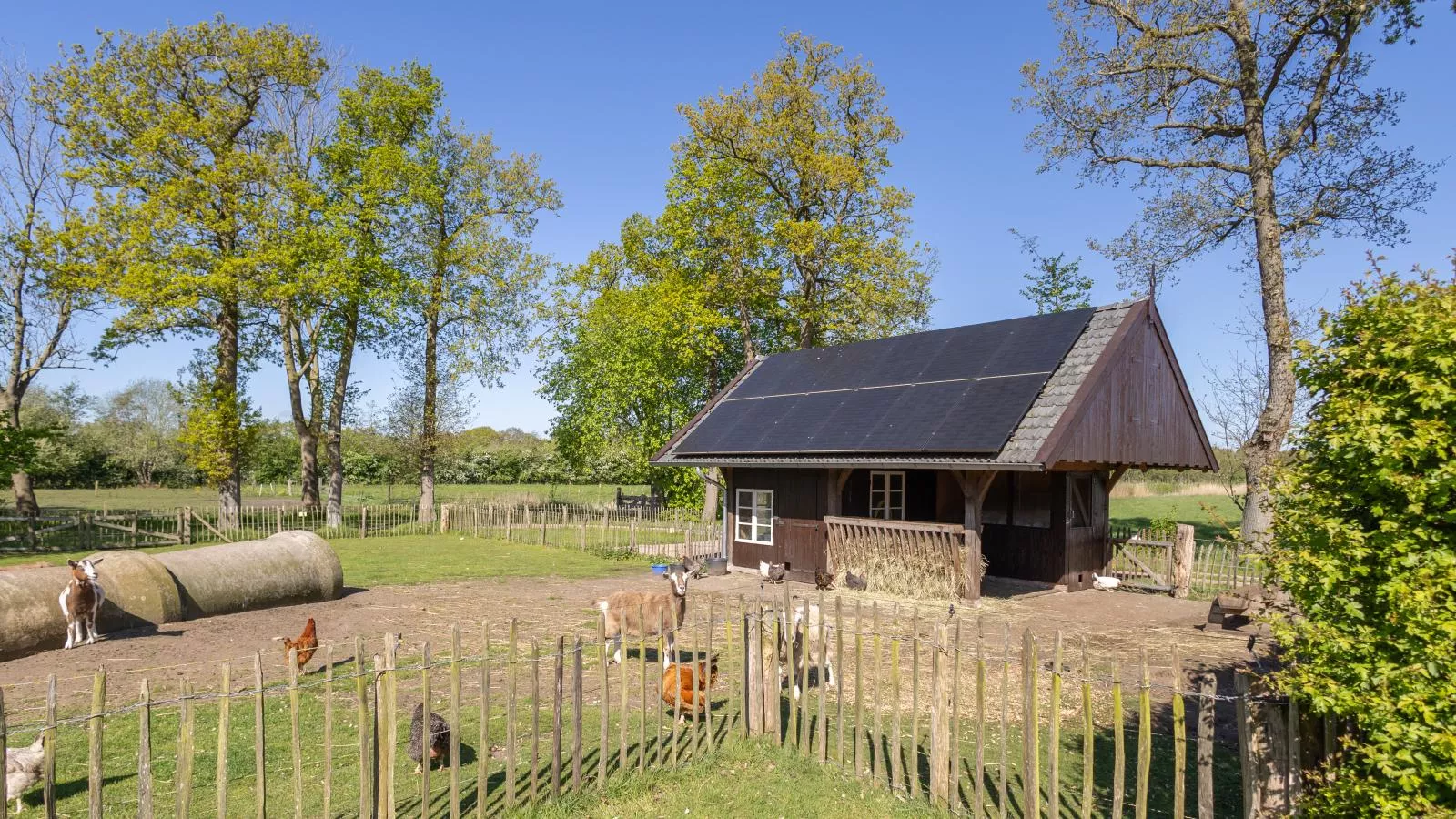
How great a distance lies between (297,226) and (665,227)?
14678mm

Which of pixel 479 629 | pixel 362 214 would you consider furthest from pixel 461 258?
pixel 479 629

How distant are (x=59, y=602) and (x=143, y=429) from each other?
6475 cm

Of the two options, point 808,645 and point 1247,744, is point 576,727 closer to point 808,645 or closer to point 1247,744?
point 808,645

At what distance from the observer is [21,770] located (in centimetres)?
599

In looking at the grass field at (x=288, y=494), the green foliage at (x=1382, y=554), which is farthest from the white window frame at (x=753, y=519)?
the grass field at (x=288, y=494)

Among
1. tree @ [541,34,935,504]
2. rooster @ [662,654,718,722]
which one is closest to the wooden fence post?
rooster @ [662,654,718,722]

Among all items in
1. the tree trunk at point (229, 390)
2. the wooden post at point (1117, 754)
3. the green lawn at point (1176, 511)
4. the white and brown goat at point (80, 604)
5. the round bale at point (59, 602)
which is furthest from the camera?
the green lawn at point (1176, 511)

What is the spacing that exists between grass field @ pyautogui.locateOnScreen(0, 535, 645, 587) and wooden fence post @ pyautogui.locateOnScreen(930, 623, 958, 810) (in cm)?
1469

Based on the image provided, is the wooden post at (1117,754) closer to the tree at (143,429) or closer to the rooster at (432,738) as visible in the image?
the rooster at (432,738)

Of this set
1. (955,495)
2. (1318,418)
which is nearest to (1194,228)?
(955,495)

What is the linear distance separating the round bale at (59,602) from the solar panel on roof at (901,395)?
12116 millimetres

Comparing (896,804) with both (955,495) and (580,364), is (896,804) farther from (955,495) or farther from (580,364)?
(580,364)

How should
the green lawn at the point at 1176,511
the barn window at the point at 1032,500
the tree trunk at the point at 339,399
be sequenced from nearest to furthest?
the barn window at the point at 1032,500, the tree trunk at the point at 339,399, the green lawn at the point at 1176,511

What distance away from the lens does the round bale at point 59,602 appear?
10922mm
